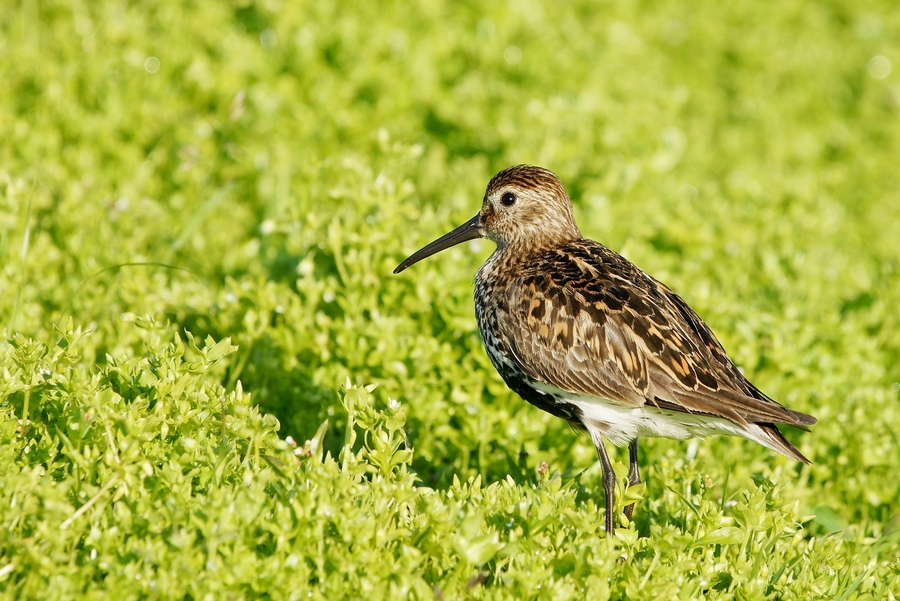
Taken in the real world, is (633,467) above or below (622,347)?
below

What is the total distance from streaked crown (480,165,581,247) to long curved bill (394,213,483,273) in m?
0.12

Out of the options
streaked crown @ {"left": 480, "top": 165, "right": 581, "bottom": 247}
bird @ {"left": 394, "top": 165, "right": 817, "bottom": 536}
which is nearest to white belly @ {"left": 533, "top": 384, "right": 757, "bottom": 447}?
bird @ {"left": 394, "top": 165, "right": 817, "bottom": 536}

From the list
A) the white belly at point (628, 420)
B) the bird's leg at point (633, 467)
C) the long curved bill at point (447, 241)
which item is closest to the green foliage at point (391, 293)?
the bird's leg at point (633, 467)

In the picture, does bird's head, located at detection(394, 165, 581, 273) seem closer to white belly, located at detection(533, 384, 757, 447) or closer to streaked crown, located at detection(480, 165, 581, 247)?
streaked crown, located at detection(480, 165, 581, 247)

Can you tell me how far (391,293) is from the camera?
6414 mm

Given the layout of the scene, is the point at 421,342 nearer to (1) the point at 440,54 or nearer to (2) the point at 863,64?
(1) the point at 440,54

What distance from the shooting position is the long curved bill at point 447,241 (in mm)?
6148

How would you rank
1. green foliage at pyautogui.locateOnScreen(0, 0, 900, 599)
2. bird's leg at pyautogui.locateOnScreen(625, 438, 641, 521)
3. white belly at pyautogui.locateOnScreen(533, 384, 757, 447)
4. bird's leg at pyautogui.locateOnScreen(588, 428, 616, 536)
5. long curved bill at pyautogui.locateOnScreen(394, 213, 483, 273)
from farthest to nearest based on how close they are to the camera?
long curved bill at pyautogui.locateOnScreen(394, 213, 483, 273), bird's leg at pyautogui.locateOnScreen(625, 438, 641, 521), white belly at pyautogui.locateOnScreen(533, 384, 757, 447), bird's leg at pyautogui.locateOnScreen(588, 428, 616, 536), green foliage at pyautogui.locateOnScreen(0, 0, 900, 599)

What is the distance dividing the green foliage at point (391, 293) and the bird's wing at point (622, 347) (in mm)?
492

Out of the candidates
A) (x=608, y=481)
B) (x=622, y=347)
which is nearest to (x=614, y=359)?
(x=622, y=347)

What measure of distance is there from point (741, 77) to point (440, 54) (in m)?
4.91

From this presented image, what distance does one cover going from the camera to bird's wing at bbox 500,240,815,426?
505 centimetres

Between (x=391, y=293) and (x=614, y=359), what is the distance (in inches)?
69.1

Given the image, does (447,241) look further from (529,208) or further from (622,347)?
(622,347)
